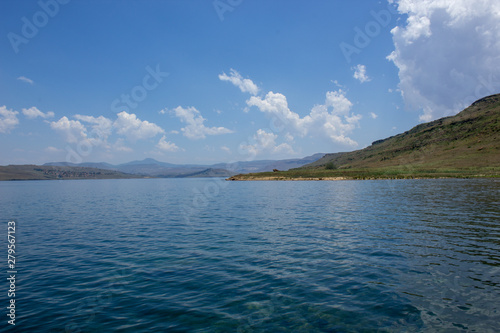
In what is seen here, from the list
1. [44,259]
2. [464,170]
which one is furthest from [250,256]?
[464,170]

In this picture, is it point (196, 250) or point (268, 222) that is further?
point (268, 222)

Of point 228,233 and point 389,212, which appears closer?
point 228,233

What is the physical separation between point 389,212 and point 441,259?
22784 mm

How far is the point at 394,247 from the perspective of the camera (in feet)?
74.5

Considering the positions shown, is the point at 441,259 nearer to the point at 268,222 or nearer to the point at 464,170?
the point at 268,222

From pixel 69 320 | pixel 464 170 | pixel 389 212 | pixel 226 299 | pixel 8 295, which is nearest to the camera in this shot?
pixel 69 320

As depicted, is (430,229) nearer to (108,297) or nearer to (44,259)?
(108,297)

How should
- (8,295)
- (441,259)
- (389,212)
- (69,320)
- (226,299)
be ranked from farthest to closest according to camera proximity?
(389,212), (441,259), (8,295), (226,299), (69,320)

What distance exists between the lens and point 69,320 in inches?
493

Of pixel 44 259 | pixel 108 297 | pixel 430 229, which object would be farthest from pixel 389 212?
pixel 44 259

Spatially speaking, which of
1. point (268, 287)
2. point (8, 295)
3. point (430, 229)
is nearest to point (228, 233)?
point (268, 287)

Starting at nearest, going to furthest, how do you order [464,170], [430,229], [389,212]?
[430,229] < [389,212] < [464,170]

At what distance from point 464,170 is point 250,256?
173 m

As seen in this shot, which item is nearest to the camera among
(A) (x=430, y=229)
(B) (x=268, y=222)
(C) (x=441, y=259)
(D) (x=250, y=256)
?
(C) (x=441, y=259)
